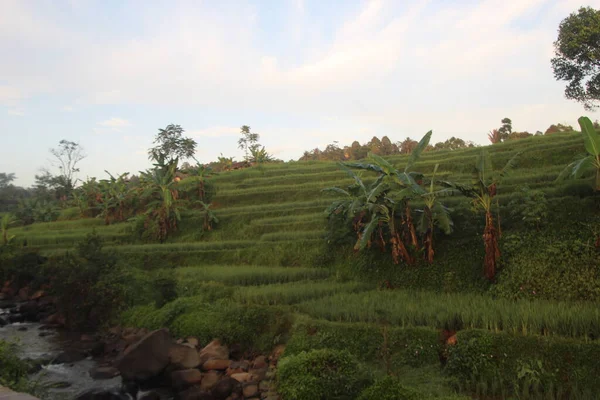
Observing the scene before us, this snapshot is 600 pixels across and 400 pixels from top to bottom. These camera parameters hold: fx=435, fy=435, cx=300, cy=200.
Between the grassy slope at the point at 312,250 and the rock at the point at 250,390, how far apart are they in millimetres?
1996

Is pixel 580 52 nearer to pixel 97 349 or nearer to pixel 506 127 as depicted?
pixel 506 127

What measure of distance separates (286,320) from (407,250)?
411 centimetres

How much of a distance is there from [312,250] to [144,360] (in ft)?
22.1

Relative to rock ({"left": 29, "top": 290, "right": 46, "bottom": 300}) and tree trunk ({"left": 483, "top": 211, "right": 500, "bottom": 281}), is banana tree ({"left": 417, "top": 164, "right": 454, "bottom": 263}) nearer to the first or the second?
tree trunk ({"left": 483, "top": 211, "right": 500, "bottom": 281})

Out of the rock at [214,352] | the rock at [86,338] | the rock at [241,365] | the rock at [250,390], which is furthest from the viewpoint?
the rock at [86,338]

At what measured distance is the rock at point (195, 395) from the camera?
7.44 m

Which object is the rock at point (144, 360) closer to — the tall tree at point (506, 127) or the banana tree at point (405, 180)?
the banana tree at point (405, 180)

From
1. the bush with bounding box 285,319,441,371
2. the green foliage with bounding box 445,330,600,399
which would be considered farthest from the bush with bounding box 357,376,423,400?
the bush with bounding box 285,319,441,371

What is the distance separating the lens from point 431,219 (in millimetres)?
10500

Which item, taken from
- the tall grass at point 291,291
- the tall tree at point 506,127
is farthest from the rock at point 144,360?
the tall tree at point 506,127

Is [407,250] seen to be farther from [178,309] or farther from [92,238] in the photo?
[92,238]

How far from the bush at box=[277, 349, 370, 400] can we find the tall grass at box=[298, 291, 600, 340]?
1.72 meters

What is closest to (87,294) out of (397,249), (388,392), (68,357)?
(68,357)

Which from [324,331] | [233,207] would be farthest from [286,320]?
[233,207]
